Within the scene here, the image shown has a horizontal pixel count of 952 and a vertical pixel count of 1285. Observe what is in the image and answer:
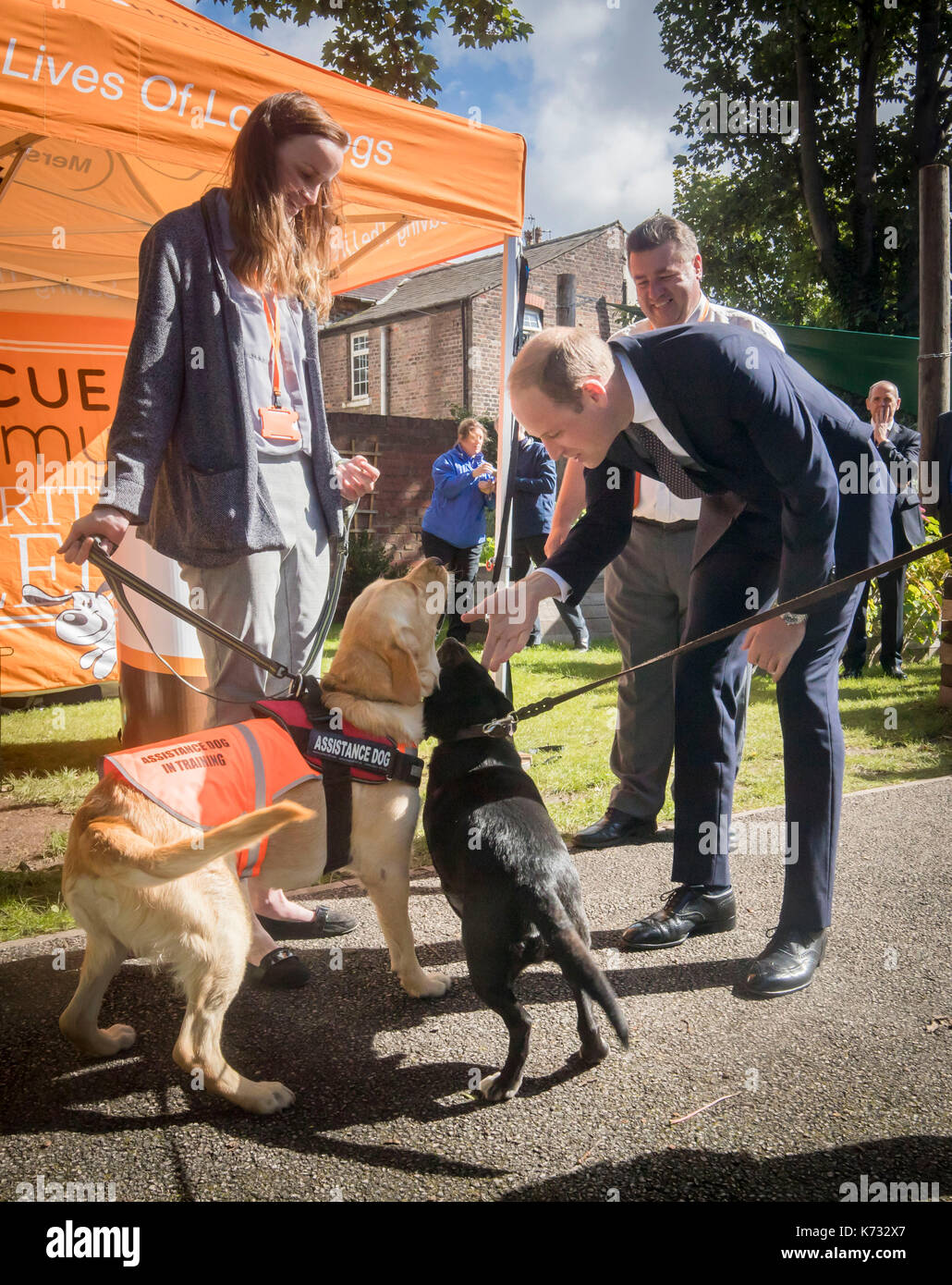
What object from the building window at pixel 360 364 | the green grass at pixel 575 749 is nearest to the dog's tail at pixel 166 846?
the green grass at pixel 575 749

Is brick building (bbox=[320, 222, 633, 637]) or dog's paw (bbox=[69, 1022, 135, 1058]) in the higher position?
brick building (bbox=[320, 222, 633, 637])

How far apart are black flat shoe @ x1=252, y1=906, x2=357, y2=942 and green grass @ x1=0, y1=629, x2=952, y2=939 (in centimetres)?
76

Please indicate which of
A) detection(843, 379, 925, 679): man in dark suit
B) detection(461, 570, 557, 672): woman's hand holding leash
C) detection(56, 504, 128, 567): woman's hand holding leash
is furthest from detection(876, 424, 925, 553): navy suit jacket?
detection(56, 504, 128, 567): woman's hand holding leash

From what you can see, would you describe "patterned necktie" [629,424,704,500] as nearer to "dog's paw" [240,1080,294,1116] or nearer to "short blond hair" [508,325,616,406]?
"short blond hair" [508,325,616,406]

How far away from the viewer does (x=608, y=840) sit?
409cm

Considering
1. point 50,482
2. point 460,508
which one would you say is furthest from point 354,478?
point 460,508

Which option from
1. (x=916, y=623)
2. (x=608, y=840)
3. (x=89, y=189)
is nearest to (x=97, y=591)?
(x=89, y=189)

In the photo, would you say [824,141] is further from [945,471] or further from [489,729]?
[489,729]

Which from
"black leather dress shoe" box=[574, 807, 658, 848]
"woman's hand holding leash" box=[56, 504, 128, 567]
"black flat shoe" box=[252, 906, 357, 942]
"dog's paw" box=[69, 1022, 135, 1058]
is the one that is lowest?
"dog's paw" box=[69, 1022, 135, 1058]

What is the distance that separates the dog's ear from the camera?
270cm

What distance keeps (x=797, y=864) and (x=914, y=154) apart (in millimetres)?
21742

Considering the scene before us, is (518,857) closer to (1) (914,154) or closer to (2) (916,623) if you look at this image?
(2) (916,623)

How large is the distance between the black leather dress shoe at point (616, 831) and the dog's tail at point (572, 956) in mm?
1918

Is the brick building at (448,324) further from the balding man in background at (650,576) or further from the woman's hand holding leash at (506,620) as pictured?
the woman's hand holding leash at (506,620)
